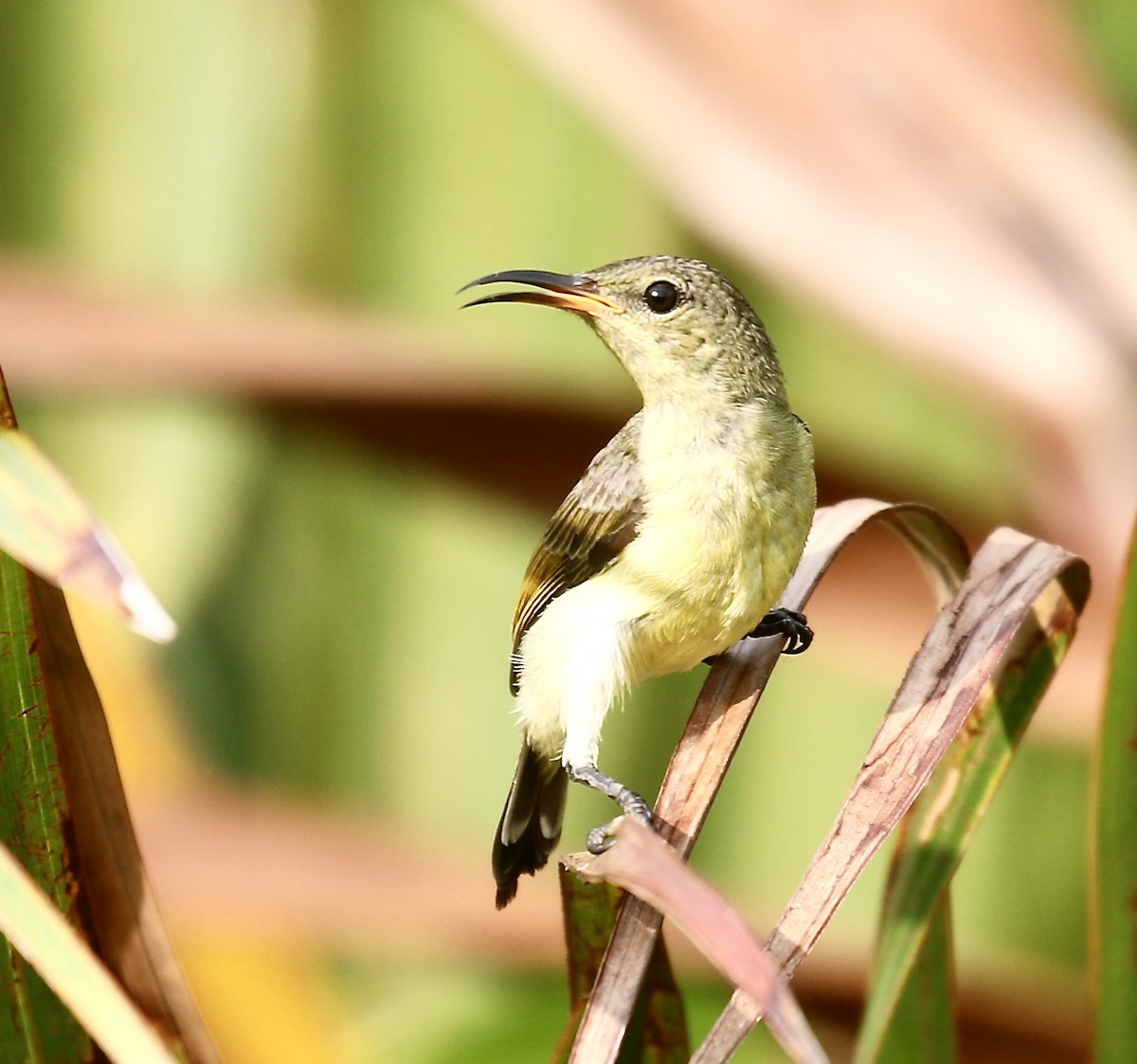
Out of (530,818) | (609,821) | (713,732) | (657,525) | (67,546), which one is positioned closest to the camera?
(67,546)

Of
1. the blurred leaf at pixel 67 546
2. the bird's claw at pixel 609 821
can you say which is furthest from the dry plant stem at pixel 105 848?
the bird's claw at pixel 609 821

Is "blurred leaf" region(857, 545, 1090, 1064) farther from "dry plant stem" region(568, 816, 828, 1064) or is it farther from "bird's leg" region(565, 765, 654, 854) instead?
"dry plant stem" region(568, 816, 828, 1064)

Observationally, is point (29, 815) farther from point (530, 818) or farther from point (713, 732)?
point (530, 818)

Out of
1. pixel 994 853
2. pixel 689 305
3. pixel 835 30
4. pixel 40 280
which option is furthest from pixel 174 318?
pixel 994 853

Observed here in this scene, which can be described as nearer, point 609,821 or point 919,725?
point 919,725

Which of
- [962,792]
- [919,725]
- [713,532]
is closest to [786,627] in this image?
[713,532]

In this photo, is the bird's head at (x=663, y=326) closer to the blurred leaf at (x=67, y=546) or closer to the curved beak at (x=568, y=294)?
the curved beak at (x=568, y=294)

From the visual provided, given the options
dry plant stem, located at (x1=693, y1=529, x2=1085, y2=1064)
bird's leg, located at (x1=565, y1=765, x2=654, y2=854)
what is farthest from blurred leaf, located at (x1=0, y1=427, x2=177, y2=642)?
bird's leg, located at (x1=565, y1=765, x2=654, y2=854)
